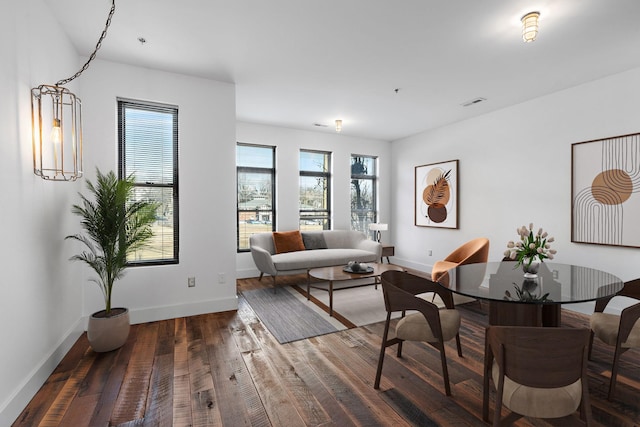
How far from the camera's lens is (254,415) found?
1831 millimetres

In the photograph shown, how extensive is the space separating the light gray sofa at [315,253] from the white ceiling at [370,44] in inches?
93.2

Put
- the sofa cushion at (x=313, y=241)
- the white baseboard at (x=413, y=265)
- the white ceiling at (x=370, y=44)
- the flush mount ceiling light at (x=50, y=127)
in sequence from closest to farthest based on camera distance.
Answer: the flush mount ceiling light at (x=50, y=127) → the white ceiling at (x=370, y=44) → the sofa cushion at (x=313, y=241) → the white baseboard at (x=413, y=265)

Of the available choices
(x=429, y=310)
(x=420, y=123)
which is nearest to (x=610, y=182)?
(x=420, y=123)

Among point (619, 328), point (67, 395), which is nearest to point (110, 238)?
point (67, 395)

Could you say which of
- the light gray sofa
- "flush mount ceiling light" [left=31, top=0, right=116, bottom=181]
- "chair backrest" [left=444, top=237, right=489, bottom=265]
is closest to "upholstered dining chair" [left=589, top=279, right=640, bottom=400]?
"chair backrest" [left=444, top=237, right=489, bottom=265]

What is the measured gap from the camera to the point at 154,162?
3408mm

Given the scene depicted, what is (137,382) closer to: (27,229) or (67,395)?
(67,395)

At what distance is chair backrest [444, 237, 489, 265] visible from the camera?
386cm

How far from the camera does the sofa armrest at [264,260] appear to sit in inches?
178

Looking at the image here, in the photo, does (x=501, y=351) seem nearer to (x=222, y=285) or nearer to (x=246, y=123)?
(x=222, y=285)

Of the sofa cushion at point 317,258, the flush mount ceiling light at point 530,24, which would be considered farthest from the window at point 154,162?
the flush mount ceiling light at point 530,24

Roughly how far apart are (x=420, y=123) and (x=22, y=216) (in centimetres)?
533

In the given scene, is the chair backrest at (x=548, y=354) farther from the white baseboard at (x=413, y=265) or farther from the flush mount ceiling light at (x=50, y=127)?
the white baseboard at (x=413, y=265)

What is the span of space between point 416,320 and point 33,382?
269 cm
